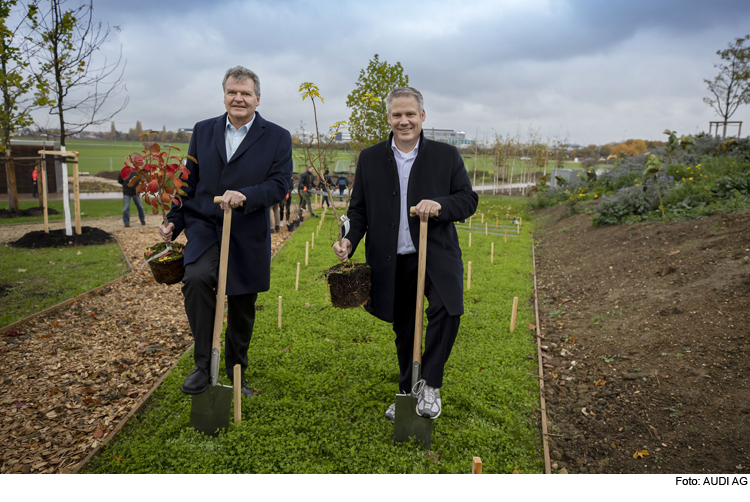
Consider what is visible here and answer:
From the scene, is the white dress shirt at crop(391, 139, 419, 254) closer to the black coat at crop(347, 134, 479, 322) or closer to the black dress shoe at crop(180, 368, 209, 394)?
the black coat at crop(347, 134, 479, 322)

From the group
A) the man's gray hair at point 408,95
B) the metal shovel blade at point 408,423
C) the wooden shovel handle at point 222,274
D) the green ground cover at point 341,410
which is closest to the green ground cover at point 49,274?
the green ground cover at point 341,410

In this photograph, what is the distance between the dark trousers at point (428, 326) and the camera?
Result: 9.93ft

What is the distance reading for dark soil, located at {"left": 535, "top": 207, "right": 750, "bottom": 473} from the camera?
3107 millimetres

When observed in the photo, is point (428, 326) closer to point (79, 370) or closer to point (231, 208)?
point (231, 208)

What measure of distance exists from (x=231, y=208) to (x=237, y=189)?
24cm

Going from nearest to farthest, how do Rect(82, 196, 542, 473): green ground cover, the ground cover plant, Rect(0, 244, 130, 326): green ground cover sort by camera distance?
Rect(82, 196, 542, 473): green ground cover
Rect(0, 244, 130, 326): green ground cover
the ground cover plant

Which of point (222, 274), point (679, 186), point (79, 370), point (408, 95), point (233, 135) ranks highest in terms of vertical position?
point (408, 95)

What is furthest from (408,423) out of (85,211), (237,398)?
(85,211)

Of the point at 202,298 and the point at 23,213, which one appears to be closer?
the point at 202,298

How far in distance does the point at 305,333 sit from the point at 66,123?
33.8 feet

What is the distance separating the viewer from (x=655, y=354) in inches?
171

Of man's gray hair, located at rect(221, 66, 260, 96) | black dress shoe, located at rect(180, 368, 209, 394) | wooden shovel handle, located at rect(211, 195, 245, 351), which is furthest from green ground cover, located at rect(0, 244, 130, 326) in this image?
man's gray hair, located at rect(221, 66, 260, 96)

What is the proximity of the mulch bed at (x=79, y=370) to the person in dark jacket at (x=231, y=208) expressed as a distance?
895 mm
